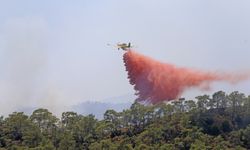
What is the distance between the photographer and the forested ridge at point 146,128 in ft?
264

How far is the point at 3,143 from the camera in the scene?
9025 centimetres

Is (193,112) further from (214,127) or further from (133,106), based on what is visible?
(133,106)

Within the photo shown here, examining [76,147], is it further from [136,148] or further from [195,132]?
[195,132]

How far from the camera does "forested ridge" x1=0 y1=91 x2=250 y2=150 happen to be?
3167 inches

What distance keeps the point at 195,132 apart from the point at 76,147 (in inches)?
819

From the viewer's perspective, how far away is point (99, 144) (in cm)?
7856

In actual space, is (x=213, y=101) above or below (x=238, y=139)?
above

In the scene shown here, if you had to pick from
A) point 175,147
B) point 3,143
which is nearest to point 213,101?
point 175,147

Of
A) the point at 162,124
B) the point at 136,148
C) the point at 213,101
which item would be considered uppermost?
the point at 213,101

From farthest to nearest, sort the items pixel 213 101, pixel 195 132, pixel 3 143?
pixel 213 101 → pixel 3 143 → pixel 195 132

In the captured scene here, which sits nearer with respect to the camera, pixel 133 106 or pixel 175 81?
pixel 175 81

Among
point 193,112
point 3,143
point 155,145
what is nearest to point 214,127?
point 193,112

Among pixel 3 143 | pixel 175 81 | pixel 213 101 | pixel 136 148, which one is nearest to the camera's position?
pixel 175 81

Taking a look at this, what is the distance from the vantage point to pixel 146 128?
3501 inches
